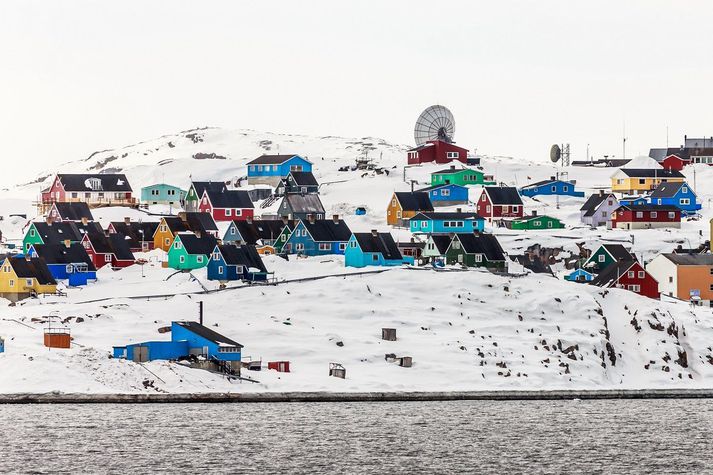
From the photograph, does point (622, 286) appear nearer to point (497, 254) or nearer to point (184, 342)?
point (497, 254)

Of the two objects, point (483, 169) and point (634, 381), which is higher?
point (483, 169)

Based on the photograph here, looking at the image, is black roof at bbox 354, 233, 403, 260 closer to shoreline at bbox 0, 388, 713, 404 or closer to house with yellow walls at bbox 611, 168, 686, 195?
shoreline at bbox 0, 388, 713, 404

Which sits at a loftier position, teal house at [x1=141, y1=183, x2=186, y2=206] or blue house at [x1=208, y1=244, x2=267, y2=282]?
teal house at [x1=141, y1=183, x2=186, y2=206]

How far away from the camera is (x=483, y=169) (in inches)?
6806

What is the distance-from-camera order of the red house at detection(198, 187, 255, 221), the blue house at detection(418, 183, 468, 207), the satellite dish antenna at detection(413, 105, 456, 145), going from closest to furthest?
1. the red house at detection(198, 187, 255, 221)
2. the blue house at detection(418, 183, 468, 207)
3. the satellite dish antenna at detection(413, 105, 456, 145)

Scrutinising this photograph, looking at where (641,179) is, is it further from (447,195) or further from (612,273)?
(612,273)

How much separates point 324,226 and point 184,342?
40594 millimetres

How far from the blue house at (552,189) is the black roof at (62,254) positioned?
59708 mm

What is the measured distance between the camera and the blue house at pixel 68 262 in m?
111

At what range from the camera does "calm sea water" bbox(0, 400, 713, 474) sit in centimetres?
6469

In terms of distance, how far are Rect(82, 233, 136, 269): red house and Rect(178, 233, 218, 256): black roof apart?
278 inches

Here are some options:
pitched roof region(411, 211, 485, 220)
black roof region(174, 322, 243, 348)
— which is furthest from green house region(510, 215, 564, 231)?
black roof region(174, 322, 243, 348)

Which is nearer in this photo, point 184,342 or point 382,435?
point 382,435

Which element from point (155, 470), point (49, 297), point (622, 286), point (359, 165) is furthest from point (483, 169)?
point (155, 470)
